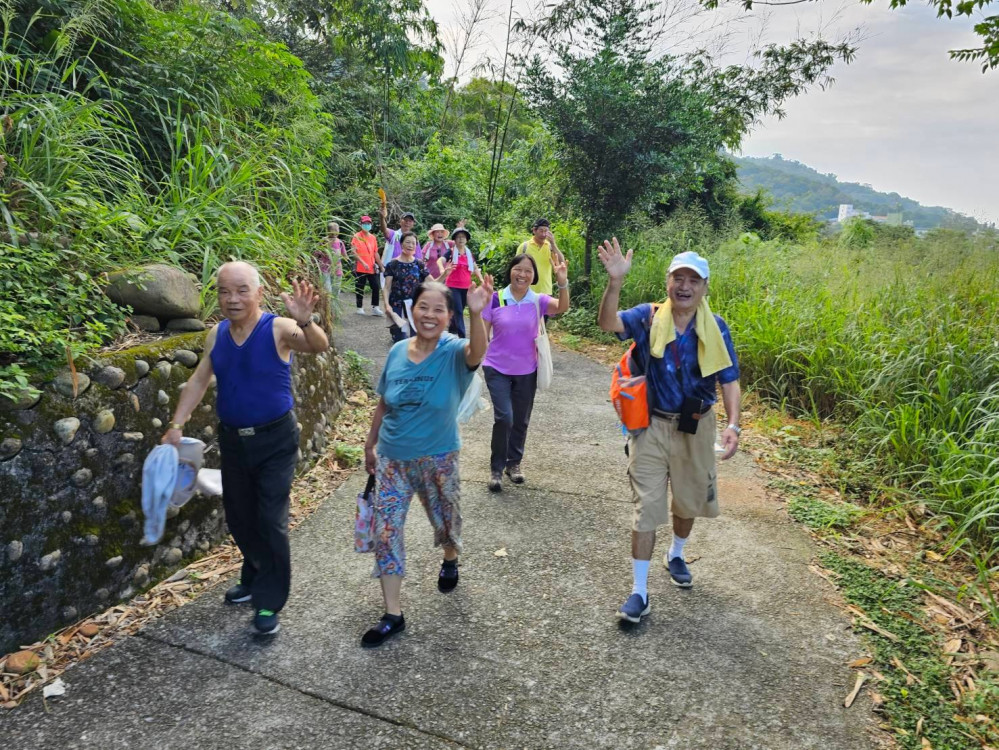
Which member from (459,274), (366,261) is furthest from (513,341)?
(366,261)

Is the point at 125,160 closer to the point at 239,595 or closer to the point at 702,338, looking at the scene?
the point at 239,595

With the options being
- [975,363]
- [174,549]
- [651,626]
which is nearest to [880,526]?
[975,363]

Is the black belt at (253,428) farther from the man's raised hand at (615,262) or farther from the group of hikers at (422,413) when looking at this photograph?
the man's raised hand at (615,262)

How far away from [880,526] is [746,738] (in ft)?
8.73

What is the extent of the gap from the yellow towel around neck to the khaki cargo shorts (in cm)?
33

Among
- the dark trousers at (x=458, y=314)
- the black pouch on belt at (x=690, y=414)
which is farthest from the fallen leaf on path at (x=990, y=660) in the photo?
the dark trousers at (x=458, y=314)

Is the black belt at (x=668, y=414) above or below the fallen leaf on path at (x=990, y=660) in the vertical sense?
above

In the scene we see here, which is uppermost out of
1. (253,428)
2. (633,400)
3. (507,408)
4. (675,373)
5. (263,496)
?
(675,373)

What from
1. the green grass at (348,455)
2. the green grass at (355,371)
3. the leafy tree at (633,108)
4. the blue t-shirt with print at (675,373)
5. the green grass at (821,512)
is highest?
the leafy tree at (633,108)

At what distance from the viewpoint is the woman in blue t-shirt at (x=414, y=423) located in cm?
319

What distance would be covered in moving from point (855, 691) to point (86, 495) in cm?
392

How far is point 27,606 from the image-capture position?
299cm

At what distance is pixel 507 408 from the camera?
500 centimetres

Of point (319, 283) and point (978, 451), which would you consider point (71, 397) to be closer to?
point (319, 283)
